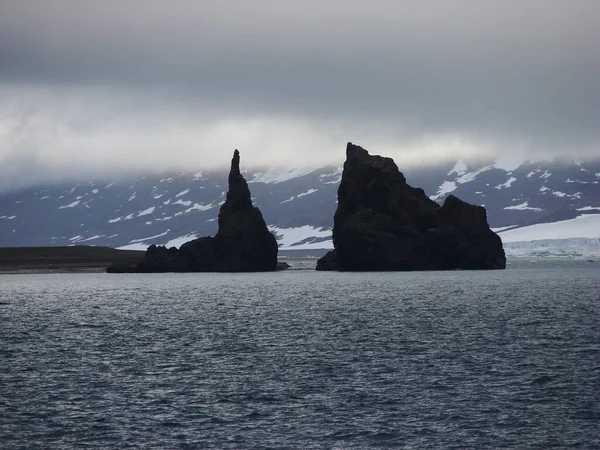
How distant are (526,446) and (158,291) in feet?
426

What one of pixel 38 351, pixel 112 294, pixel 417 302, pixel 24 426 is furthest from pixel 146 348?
pixel 112 294

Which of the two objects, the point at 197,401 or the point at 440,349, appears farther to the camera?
the point at 440,349

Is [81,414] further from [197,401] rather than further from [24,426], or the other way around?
[197,401]

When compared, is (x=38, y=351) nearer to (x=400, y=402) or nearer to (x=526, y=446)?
(x=400, y=402)

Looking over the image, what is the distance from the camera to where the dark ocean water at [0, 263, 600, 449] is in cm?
4416

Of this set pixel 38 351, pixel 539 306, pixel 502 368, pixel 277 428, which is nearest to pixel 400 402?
pixel 277 428

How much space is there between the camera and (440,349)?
238ft

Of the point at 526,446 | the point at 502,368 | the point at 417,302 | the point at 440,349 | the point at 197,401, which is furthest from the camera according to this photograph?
the point at 417,302

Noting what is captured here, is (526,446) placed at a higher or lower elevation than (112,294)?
lower

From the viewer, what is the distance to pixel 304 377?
5969cm

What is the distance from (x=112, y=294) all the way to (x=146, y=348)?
84.9 m

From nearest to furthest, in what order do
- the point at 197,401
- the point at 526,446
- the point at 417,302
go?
1. the point at 526,446
2. the point at 197,401
3. the point at 417,302

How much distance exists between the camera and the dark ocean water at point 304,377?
4416cm

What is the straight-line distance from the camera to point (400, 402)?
51156mm
